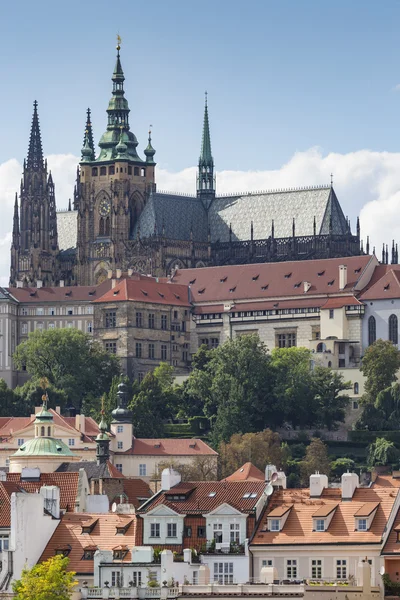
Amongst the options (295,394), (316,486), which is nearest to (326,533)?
(316,486)

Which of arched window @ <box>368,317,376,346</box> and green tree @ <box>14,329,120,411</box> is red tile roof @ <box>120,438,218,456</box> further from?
arched window @ <box>368,317,376,346</box>

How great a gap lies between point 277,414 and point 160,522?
321 feet

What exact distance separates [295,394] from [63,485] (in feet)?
264

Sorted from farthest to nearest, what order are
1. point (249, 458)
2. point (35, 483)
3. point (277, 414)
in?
point (277, 414), point (249, 458), point (35, 483)

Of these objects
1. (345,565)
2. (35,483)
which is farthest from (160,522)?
(35,483)

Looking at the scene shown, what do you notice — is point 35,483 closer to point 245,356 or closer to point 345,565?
point 345,565

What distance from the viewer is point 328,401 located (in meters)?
188

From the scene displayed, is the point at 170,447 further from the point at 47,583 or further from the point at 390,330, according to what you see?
the point at 47,583

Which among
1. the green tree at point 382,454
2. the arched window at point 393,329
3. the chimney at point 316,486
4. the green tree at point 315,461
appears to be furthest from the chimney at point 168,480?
the arched window at point 393,329

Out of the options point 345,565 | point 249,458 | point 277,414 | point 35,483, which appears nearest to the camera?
point 345,565

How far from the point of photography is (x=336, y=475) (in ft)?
561

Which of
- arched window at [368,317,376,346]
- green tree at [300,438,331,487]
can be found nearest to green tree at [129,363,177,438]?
green tree at [300,438,331,487]

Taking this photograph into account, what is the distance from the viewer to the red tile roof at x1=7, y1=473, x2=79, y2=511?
10519cm

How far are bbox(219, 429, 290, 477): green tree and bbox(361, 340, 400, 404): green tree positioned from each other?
1295cm
